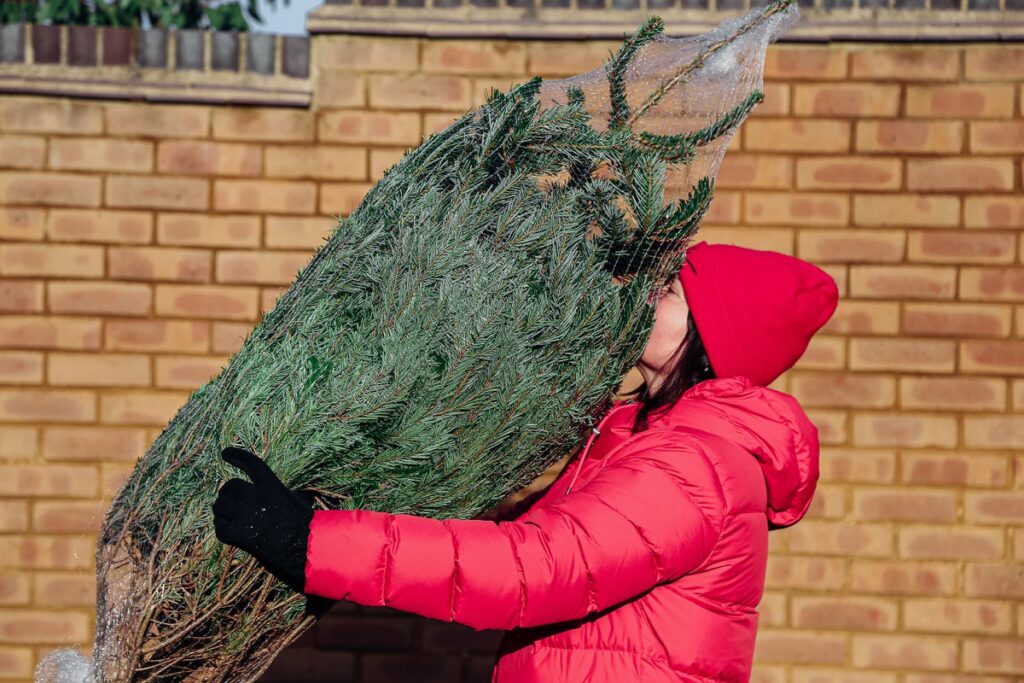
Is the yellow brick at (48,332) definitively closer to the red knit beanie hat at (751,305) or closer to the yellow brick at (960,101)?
the red knit beanie hat at (751,305)

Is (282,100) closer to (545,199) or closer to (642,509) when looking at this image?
(545,199)

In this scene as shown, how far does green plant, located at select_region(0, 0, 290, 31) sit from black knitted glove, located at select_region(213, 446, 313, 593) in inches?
127

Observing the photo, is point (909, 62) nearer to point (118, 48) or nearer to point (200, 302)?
point (200, 302)

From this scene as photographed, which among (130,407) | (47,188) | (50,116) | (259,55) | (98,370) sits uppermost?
(259,55)

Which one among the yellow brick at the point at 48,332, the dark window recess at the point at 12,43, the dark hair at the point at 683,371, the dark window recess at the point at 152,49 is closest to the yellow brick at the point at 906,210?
the dark hair at the point at 683,371

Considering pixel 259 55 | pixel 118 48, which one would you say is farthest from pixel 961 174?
pixel 118 48

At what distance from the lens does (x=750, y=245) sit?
3688 millimetres

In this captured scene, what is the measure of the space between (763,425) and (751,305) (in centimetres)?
21

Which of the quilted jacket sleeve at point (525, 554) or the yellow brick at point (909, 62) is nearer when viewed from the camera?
the quilted jacket sleeve at point (525, 554)

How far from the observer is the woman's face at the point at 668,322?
1.88m

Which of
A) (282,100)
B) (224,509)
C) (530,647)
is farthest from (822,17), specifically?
(224,509)

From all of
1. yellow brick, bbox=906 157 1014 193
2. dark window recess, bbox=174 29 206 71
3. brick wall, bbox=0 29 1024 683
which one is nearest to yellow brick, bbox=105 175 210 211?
brick wall, bbox=0 29 1024 683

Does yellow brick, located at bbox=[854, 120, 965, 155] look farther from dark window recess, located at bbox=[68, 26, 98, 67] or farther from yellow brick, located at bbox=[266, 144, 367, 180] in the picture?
dark window recess, located at bbox=[68, 26, 98, 67]

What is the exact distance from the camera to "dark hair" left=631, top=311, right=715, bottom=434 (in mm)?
1880
